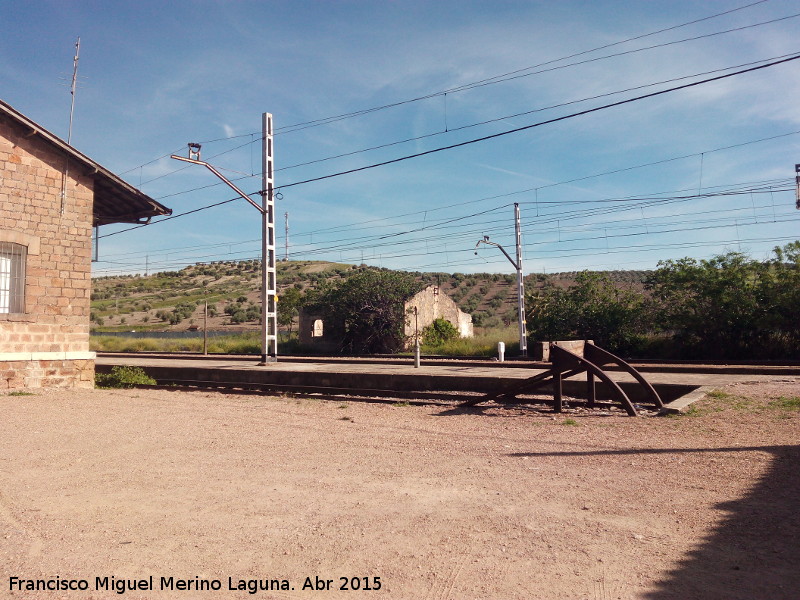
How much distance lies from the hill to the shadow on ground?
4985 centimetres

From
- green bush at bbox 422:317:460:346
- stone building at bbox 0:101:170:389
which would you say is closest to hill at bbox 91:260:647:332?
green bush at bbox 422:317:460:346

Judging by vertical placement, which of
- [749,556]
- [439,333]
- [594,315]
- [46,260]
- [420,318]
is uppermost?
[46,260]

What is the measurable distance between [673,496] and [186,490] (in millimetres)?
4596

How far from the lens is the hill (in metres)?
72.9

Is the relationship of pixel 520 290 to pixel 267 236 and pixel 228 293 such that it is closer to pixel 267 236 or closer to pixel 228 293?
pixel 267 236

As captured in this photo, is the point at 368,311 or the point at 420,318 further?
the point at 368,311

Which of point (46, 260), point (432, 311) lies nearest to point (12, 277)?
point (46, 260)

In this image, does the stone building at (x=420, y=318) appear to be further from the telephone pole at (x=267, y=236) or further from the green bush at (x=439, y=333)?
the telephone pole at (x=267, y=236)

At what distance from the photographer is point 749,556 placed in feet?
14.3

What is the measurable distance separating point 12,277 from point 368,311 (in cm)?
2546

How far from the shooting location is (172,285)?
3986 inches

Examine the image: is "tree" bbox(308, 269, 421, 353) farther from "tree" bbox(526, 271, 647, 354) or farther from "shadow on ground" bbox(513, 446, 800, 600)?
"shadow on ground" bbox(513, 446, 800, 600)

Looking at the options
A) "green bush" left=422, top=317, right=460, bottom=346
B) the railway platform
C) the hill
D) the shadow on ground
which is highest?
the hill

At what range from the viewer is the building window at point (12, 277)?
14.6 m
